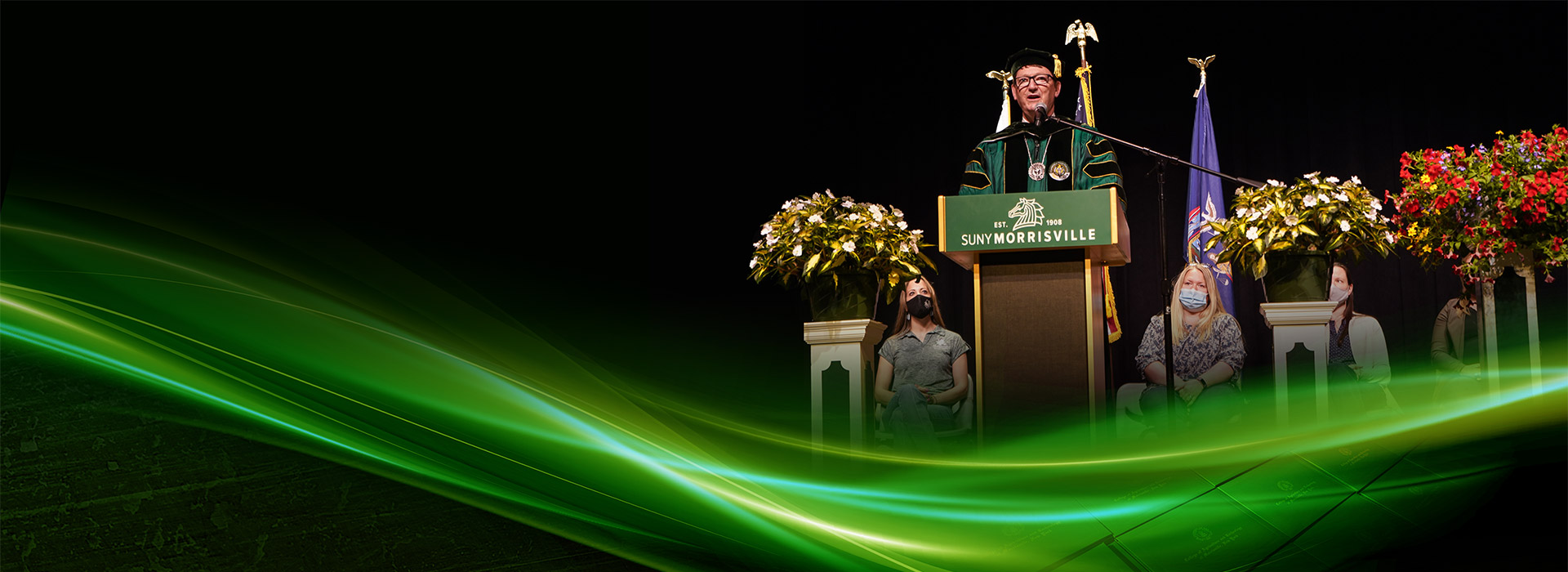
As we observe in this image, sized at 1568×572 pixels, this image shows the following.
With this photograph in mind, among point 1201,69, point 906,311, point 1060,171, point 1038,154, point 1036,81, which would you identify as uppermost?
point 1201,69

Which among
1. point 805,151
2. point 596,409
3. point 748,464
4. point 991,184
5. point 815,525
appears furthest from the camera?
point 805,151

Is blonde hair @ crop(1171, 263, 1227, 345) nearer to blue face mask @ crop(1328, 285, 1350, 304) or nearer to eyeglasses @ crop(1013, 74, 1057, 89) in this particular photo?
blue face mask @ crop(1328, 285, 1350, 304)

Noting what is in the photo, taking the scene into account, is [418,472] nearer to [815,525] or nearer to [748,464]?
[815,525]

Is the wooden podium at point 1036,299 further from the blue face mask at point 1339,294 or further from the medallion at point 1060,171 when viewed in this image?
the blue face mask at point 1339,294

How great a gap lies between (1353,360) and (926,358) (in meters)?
2.10

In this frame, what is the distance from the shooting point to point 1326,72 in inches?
231

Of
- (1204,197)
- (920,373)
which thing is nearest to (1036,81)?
(920,373)

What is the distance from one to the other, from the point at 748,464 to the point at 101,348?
1.64m

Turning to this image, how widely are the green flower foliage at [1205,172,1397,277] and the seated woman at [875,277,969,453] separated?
1.16 metres

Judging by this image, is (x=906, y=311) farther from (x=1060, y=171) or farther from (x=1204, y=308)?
(x=1204, y=308)

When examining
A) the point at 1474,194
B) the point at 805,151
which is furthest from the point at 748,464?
the point at 805,151

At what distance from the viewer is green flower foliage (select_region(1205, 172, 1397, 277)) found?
3543mm

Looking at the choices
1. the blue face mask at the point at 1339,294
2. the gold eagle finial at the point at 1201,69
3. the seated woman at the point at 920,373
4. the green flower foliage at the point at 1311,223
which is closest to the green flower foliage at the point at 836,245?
the seated woman at the point at 920,373

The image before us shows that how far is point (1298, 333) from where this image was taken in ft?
11.6
